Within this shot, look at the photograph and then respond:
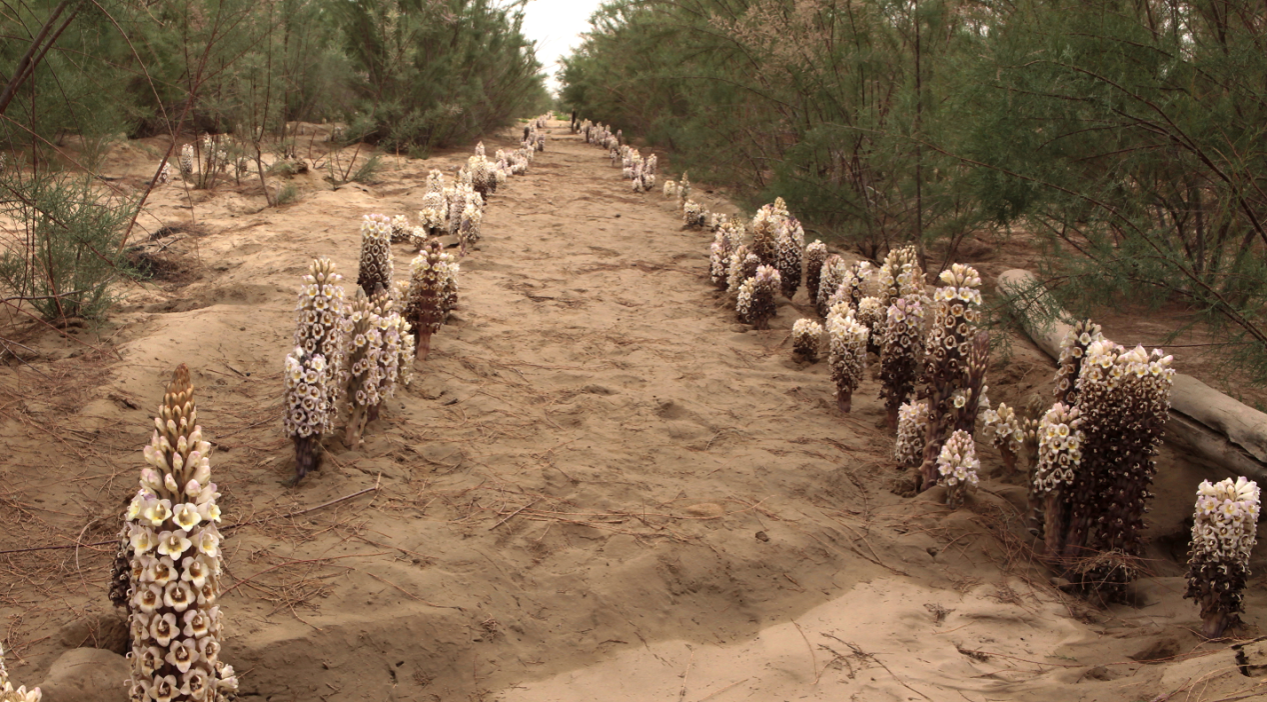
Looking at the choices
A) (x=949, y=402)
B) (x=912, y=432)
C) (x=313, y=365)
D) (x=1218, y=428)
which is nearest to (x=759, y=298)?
(x=912, y=432)

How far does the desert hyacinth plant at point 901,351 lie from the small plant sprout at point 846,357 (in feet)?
0.69

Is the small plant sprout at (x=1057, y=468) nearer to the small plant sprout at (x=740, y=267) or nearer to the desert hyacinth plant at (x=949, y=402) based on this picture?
the desert hyacinth plant at (x=949, y=402)

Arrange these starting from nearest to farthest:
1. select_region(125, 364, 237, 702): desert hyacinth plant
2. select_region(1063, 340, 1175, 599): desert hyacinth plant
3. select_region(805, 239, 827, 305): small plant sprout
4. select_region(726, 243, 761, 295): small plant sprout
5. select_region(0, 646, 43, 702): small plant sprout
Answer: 1. select_region(0, 646, 43, 702): small plant sprout
2. select_region(125, 364, 237, 702): desert hyacinth plant
3. select_region(1063, 340, 1175, 599): desert hyacinth plant
4. select_region(726, 243, 761, 295): small plant sprout
5. select_region(805, 239, 827, 305): small plant sprout

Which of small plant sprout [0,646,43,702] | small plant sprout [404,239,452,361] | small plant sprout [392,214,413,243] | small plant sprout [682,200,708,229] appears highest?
small plant sprout [682,200,708,229]

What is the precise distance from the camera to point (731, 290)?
752 cm

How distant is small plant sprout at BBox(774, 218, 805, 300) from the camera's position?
757 cm

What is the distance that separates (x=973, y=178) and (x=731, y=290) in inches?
97.2

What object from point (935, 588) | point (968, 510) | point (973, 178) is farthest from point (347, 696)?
point (973, 178)

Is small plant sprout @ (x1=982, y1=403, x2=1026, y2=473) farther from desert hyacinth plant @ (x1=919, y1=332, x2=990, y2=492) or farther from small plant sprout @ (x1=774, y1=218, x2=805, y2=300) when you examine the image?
small plant sprout @ (x1=774, y1=218, x2=805, y2=300)

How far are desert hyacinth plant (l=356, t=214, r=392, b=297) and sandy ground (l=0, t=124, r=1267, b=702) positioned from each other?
0.59 m

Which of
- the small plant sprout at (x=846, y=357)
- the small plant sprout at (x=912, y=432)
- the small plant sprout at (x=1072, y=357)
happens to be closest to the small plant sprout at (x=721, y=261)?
the small plant sprout at (x=846, y=357)

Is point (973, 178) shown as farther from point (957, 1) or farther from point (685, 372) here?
point (957, 1)

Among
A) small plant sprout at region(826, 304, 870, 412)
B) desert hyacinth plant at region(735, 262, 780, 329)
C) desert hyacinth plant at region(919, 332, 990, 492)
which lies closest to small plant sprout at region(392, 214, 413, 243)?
desert hyacinth plant at region(735, 262, 780, 329)

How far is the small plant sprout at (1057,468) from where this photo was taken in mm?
3699
